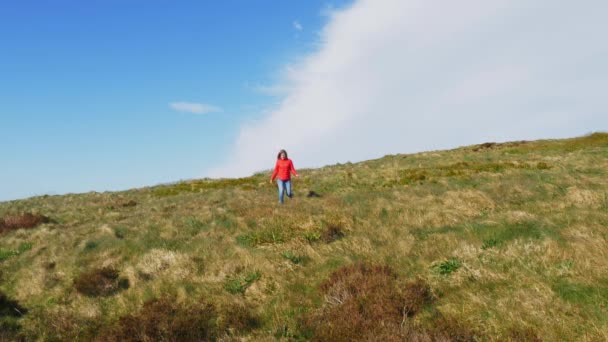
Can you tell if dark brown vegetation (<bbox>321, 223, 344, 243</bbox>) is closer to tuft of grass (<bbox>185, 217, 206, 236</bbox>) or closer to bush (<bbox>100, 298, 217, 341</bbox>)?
bush (<bbox>100, 298, 217, 341</bbox>)

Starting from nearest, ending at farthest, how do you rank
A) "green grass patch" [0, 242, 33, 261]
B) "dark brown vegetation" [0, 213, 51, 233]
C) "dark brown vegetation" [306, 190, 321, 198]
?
"green grass patch" [0, 242, 33, 261], "dark brown vegetation" [0, 213, 51, 233], "dark brown vegetation" [306, 190, 321, 198]

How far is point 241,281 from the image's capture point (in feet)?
28.2

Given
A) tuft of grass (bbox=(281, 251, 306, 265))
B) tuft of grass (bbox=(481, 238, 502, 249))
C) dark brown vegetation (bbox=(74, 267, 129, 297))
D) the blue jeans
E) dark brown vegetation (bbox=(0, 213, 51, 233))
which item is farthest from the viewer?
the blue jeans

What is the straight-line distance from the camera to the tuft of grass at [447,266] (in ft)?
24.8

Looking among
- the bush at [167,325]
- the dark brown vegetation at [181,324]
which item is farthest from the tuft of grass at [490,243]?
the bush at [167,325]

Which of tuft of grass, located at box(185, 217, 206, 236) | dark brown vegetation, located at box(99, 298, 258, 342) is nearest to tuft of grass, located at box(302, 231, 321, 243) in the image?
dark brown vegetation, located at box(99, 298, 258, 342)

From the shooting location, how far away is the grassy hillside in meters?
6.11

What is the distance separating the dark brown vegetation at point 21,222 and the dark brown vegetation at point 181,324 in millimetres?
12450

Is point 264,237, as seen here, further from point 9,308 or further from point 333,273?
point 9,308

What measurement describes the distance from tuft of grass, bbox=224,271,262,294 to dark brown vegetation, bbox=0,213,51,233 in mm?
12489

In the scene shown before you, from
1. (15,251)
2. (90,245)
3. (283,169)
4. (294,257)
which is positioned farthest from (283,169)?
(15,251)

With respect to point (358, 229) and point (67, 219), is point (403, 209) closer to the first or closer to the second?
point (358, 229)

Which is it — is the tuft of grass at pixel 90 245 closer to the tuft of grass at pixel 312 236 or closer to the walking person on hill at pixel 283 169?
the tuft of grass at pixel 312 236

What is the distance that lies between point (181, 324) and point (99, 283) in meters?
3.57
